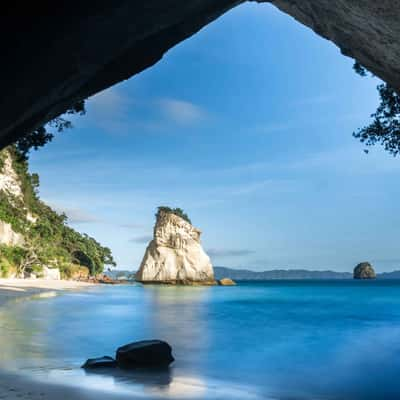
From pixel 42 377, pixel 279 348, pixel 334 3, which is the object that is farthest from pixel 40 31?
pixel 279 348

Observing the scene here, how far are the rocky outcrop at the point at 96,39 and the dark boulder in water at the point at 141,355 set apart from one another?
7377 millimetres

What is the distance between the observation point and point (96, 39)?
5.68 meters

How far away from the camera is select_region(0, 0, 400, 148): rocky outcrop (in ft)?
17.4

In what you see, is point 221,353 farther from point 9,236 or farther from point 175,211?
point 175,211

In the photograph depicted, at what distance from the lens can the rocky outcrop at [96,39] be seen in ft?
17.4

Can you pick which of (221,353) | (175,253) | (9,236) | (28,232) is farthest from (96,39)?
(175,253)

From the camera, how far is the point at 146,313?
37.1 metres

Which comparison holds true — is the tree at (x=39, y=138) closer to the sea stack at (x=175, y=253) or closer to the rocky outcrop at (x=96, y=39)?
the rocky outcrop at (x=96, y=39)

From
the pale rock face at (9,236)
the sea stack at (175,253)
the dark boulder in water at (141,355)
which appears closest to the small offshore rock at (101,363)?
the dark boulder in water at (141,355)

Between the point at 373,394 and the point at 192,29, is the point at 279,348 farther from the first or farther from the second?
the point at 192,29

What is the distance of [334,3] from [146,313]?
113ft

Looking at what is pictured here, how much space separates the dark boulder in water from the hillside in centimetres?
4461

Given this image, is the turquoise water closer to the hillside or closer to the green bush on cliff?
the hillside

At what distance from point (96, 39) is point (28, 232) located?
6890cm
